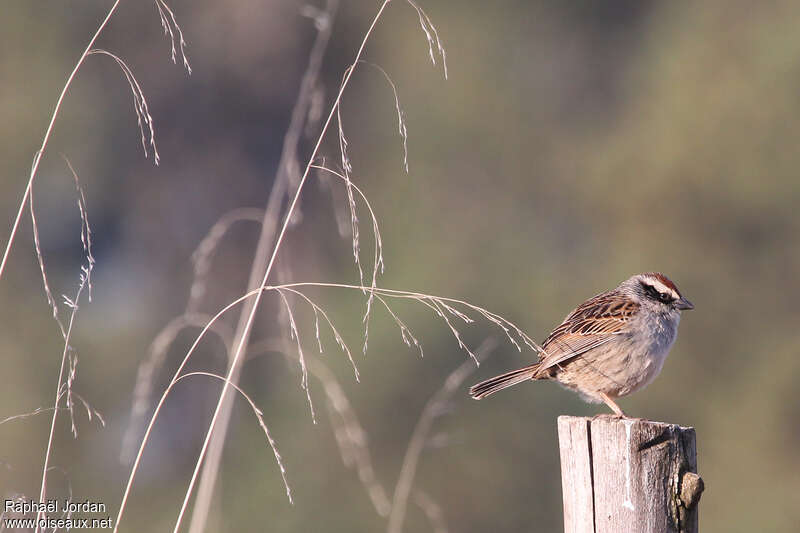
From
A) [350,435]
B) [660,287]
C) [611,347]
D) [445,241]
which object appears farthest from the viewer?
[445,241]

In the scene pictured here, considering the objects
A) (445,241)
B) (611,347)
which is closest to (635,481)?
(611,347)

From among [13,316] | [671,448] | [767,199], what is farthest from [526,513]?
[671,448]

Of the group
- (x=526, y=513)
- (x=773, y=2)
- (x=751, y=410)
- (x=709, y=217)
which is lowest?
(x=526, y=513)

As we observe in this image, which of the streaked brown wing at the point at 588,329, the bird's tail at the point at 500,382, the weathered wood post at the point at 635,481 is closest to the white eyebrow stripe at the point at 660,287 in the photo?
the streaked brown wing at the point at 588,329

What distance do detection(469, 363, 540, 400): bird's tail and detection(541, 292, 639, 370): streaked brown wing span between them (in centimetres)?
8

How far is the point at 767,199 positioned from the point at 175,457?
1039cm

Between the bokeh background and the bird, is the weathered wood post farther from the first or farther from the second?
the bokeh background

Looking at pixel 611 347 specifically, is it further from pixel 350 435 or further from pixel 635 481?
pixel 350 435

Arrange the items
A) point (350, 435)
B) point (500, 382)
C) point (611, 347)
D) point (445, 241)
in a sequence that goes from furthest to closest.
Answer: point (445, 241)
point (611, 347)
point (500, 382)
point (350, 435)

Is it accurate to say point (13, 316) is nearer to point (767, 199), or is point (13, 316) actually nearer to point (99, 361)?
point (99, 361)

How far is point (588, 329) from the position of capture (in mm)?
4922

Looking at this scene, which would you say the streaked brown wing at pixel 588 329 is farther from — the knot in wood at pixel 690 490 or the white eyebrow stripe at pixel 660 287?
the knot in wood at pixel 690 490

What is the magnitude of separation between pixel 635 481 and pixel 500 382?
1.79 meters

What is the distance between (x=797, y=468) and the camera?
612 inches
